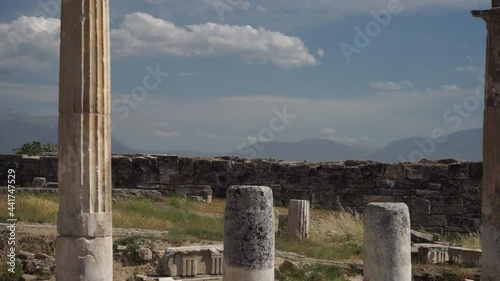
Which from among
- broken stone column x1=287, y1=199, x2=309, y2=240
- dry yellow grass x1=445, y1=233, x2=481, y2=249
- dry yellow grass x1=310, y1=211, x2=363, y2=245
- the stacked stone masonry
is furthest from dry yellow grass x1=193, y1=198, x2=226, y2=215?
dry yellow grass x1=445, y1=233, x2=481, y2=249

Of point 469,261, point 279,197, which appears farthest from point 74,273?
point 279,197

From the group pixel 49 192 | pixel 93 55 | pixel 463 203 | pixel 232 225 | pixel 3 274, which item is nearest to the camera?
pixel 93 55

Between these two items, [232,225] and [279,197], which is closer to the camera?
[232,225]

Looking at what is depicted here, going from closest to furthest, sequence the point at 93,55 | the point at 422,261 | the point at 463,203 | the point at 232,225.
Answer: the point at 93,55 → the point at 232,225 → the point at 422,261 → the point at 463,203

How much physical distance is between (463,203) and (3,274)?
14024 mm

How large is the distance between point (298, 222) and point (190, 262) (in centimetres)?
524

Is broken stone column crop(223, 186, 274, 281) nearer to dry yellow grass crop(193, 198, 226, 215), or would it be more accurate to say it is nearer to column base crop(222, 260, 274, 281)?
column base crop(222, 260, 274, 281)

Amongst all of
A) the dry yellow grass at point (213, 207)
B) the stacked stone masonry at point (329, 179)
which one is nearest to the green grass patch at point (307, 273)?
the dry yellow grass at point (213, 207)

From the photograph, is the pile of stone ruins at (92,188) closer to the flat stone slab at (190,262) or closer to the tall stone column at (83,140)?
the tall stone column at (83,140)

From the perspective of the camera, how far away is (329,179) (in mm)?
23125

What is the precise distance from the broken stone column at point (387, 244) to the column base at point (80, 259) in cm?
381

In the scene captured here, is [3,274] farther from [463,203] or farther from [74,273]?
[463,203]

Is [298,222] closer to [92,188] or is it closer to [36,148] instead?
[92,188]

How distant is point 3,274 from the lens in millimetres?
12727
